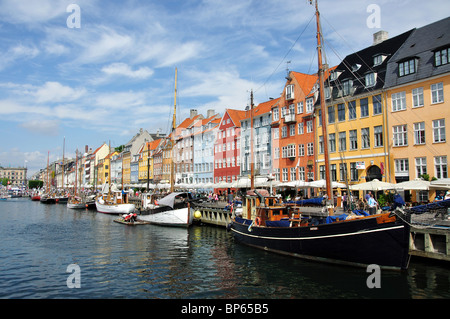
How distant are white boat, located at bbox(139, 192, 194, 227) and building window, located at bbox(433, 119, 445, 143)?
25964 mm

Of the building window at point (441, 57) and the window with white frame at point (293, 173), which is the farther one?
the window with white frame at point (293, 173)

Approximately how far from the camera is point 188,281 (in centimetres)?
1766

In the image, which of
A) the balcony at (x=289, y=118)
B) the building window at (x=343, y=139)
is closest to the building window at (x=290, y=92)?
the balcony at (x=289, y=118)

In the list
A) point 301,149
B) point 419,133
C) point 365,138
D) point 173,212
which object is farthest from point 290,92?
point 173,212

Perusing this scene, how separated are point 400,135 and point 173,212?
25743 millimetres

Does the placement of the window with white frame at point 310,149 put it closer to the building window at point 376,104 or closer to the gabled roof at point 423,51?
the building window at point 376,104

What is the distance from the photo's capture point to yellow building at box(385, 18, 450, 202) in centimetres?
3203

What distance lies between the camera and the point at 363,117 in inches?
1563

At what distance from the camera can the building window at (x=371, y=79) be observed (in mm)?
38625

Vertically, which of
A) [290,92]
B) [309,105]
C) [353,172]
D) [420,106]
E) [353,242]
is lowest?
[353,242]

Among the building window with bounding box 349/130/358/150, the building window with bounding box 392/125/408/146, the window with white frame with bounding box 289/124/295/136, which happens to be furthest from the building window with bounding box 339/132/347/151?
the window with white frame with bounding box 289/124/295/136

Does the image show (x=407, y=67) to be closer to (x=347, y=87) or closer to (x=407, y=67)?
(x=407, y=67)

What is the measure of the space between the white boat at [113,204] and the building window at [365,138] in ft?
125

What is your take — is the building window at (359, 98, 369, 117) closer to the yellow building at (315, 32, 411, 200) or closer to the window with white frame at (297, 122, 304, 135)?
the yellow building at (315, 32, 411, 200)
